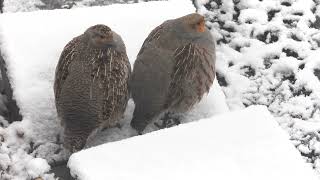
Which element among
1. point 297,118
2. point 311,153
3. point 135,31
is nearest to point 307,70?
point 297,118

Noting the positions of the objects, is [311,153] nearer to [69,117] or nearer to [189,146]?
[189,146]

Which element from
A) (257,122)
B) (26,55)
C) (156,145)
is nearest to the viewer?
(156,145)

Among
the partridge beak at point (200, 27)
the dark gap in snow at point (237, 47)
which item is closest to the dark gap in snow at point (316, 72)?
the dark gap in snow at point (237, 47)

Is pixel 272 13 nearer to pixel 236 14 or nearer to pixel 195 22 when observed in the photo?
pixel 236 14

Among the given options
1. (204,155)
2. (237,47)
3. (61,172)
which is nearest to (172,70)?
(204,155)

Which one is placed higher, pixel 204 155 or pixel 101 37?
pixel 101 37

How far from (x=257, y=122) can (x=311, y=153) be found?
2.57 ft

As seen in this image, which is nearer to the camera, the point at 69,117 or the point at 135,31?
the point at 69,117

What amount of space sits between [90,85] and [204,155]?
2.23 feet

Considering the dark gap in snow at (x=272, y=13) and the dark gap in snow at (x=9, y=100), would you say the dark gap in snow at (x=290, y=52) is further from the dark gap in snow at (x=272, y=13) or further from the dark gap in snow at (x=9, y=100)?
the dark gap in snow at (x=9, y=100)

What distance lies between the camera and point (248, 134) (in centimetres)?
257

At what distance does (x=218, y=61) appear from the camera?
12.1ft

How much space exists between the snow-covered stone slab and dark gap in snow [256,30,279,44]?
1.31 meters

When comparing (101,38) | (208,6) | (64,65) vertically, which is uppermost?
(101,38)
